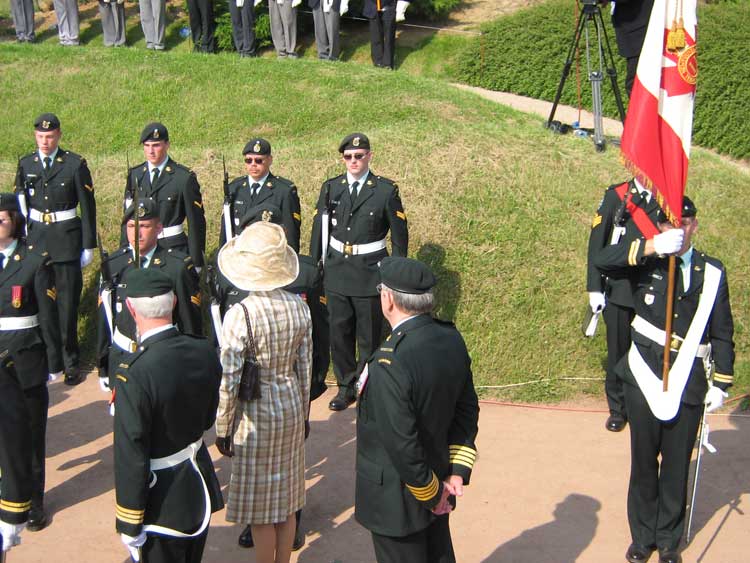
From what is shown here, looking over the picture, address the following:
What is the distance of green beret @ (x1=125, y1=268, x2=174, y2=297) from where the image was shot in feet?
12.0

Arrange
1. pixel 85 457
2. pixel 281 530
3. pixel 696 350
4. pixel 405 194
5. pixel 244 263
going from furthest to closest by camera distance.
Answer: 1. pixel 405 194
2. pixel 85 457
3. pixel 696 350
4. pixel 281 530
5. pixel 244 263

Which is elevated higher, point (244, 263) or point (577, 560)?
point (244, 263)

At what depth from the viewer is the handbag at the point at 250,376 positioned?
421 centimetres

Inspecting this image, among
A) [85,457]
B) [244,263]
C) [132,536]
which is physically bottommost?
[85,457]

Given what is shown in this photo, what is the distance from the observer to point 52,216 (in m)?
7.71

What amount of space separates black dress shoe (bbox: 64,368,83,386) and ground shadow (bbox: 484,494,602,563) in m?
4.18

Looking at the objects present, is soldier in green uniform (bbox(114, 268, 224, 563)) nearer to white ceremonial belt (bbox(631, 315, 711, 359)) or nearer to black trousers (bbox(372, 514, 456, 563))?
black trousers (bbox(372, 514, 456, 563))

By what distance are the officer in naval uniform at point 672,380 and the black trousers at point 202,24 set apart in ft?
36.0

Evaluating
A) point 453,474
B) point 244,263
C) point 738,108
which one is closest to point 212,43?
point 738,108

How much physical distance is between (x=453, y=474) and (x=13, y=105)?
1076 cm

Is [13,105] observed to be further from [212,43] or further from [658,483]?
[658,483]

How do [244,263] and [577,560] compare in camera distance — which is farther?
[577,560]

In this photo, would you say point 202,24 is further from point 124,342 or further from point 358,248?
point 124,342

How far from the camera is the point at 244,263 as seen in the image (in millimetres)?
4176
